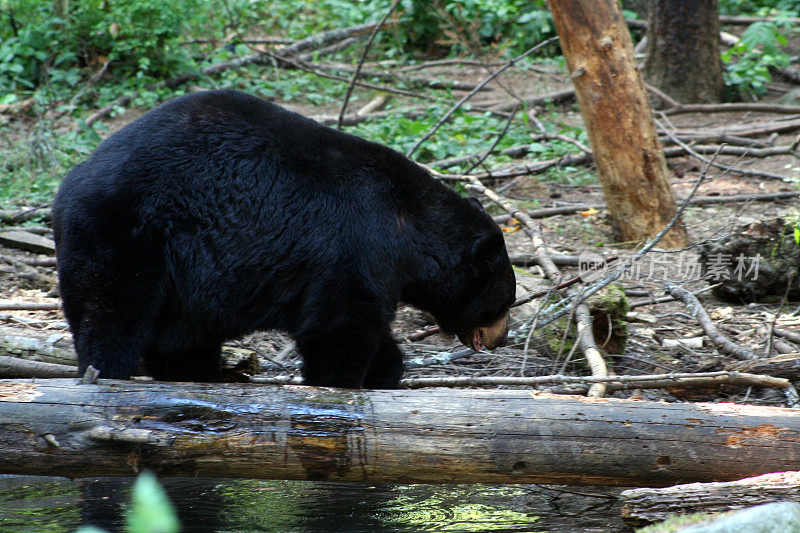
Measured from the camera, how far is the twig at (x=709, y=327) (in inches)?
187

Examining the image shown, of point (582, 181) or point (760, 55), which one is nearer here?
point (582, 181)

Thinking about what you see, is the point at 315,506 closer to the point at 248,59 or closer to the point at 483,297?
the point at 483,297

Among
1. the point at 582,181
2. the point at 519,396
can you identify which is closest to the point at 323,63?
the point at 582,181

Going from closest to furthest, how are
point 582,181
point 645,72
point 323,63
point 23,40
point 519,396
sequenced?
point 519,396 < point 582,181 < point 645,72 < point 23,40 < point 323,63

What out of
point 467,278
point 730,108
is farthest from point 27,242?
point 730,108

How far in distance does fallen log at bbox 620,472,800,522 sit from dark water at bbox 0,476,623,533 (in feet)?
1.37

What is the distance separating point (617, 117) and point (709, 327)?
7.82 ft

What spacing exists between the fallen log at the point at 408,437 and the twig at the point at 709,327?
161 cm

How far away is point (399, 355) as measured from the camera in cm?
439

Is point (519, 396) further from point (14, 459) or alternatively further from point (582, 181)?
point (582, 181)

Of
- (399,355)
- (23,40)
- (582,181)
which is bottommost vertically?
(399,355)

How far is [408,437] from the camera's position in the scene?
3135 mm

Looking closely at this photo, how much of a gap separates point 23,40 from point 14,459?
10201 mm

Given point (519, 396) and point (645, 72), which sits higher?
point (645, 72)
